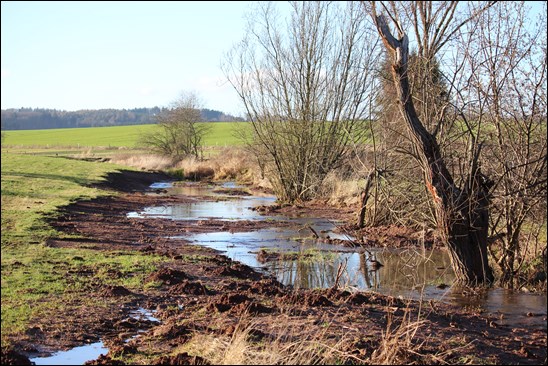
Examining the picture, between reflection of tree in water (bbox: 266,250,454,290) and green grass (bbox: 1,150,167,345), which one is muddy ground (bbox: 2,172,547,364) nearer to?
green grass (bbox: 1,150,167,345)

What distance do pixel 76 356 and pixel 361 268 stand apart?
8108mm

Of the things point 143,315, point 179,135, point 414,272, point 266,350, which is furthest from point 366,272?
point 179,135

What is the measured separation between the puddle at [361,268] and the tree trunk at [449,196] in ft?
1.84

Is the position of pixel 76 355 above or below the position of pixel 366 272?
above

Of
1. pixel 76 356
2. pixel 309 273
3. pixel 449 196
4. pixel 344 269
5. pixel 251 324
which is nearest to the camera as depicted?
pixel 76 356

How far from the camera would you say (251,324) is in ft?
25.4

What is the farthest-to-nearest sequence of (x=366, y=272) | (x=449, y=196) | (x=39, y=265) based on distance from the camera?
(x=366, y=272), (x=39, y=265), (x=449, y=196)

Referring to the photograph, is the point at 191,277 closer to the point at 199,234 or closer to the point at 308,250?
the point at 308,250

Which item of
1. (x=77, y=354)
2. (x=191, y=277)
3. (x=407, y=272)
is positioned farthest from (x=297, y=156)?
(x=77, y=354)

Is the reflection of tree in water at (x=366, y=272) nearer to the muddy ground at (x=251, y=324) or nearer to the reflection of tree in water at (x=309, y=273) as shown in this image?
the reflection of tree in water at (x=309, y=273)

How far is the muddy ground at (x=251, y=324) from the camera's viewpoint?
7355 millimetres

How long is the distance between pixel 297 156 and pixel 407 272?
14.6 meters

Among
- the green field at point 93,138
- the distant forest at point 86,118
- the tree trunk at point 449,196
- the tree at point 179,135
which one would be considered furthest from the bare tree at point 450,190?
the distant forest at point 86,118

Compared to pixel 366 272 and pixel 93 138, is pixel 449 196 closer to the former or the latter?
pixel 366 272
